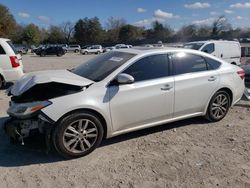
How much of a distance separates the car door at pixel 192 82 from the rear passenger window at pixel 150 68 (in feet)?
0.66

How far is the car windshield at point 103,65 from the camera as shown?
4184 mm

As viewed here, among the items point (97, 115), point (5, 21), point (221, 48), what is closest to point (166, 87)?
point (97, 115)

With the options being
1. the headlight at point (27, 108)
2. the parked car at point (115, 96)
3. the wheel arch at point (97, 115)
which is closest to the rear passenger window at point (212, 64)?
the parked car at point (115, 96)

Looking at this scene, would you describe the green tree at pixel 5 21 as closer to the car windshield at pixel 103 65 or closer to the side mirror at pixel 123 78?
the car windshield at pixel 103 65

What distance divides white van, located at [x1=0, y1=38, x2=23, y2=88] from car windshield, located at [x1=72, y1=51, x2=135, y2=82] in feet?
14.6

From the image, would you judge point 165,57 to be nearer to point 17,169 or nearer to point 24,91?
point 24,91

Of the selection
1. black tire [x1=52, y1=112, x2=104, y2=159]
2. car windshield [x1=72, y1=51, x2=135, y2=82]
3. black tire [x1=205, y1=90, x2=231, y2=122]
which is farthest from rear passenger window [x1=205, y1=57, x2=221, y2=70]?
black tire [x1=52, y1=112, x2=104, y2=159]

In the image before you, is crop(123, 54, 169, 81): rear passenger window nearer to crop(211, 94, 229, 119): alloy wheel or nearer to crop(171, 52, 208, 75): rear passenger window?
crop(171, 52, 208, 75): rear passenger window

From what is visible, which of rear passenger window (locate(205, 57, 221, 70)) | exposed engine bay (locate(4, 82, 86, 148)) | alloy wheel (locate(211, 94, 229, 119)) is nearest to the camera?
exposed engine bay (locate(4, 82, 86, 148))

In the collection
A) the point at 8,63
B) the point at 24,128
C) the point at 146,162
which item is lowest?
the point at 146,162

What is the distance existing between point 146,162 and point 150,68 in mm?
1569

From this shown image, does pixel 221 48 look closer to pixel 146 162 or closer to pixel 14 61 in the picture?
pixel 14 61

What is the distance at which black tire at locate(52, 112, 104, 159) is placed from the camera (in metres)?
3.59

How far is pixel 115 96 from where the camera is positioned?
3.95m
